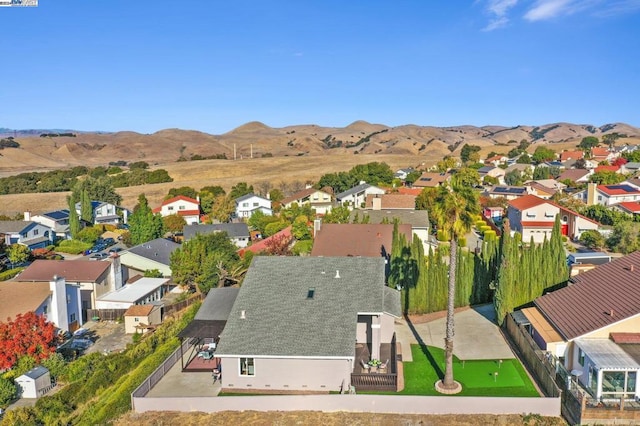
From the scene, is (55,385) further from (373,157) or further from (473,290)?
(373,157)

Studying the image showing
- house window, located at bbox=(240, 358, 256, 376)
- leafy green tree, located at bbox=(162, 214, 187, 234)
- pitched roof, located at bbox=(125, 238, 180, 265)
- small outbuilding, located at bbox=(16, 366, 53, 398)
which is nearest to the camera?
house window, located at bbox=(240, 358, 256, 376)

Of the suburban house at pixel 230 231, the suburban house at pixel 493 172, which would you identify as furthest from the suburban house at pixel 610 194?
the suburban house at pixel 230 231

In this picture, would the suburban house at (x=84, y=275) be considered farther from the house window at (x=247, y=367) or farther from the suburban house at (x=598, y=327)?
the suburban house at (x=598, y=327)

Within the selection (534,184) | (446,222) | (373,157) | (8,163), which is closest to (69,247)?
(446,222)

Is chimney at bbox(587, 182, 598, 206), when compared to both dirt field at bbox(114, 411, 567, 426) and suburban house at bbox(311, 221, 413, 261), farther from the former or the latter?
dirt field at bbox(114, 411, 567, 426)

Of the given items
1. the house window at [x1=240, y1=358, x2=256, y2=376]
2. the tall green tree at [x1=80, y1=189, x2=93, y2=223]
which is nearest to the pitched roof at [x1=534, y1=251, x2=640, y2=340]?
the house window at [x1=240, y1=358, x2=256, y2=376]

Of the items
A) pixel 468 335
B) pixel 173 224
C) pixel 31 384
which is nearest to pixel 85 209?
pixel 173 224
